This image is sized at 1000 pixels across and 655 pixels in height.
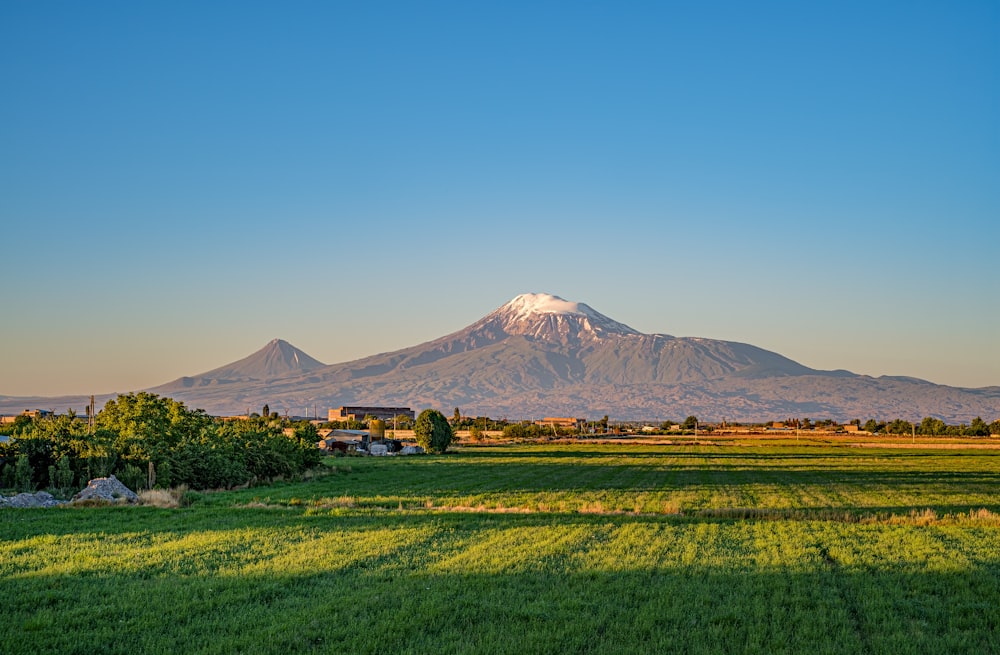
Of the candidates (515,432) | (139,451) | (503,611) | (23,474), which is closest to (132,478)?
(139,451)

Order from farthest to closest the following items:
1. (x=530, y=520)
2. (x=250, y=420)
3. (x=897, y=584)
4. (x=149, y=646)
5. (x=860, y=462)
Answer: (x=860, y=462) < (x=250, y=420) < (x=530, y=520) < (x=897, y=584) < (x=149, y=646)

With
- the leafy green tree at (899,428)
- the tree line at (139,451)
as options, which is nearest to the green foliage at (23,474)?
the tree line at (139,451)

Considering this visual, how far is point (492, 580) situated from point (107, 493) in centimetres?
2241

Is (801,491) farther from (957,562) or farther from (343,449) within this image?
(343,449)

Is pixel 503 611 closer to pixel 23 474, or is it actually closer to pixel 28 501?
pixel 28 501

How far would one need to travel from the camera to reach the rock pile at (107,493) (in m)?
30.9

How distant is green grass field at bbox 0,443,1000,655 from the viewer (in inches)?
469

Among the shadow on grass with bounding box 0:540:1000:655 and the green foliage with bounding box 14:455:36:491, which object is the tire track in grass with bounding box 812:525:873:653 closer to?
the shadow on grass with bounding box 0:540:1000:655

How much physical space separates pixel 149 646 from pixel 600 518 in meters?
17.6

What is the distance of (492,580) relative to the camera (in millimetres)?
15766

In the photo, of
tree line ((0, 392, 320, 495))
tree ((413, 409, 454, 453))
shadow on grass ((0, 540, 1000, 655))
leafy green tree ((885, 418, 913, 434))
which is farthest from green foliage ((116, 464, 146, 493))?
leafy green tree ((885, 418, 913, 434))

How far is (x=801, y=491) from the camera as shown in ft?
140

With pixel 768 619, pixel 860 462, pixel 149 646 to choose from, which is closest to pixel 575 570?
Result: pixel 768 619

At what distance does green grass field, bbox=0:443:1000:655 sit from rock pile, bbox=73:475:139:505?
3.03 metres
